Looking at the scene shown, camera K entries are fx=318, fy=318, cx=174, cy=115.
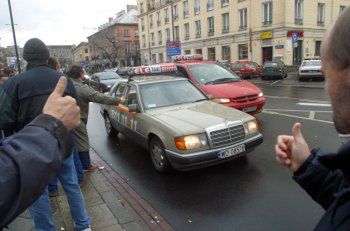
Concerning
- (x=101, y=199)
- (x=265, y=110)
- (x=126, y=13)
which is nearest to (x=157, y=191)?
(x=101, y=199)

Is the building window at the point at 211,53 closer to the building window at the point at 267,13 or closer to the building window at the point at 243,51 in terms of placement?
the building window at the point at 243,51

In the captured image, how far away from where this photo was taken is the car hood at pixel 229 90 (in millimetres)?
8500

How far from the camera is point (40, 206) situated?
329 centimetres

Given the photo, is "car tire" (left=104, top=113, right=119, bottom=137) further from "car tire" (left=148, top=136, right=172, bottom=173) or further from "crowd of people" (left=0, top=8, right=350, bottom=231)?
"crowd of people" (left=0, top=8, right=350, bottom=231)

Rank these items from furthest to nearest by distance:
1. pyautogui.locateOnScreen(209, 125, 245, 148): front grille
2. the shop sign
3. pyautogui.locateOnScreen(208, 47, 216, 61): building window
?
pyautogui.locateOnScreen(208, 47, 216, 61): building window → the shop sign → pyautogui.locateOnScreen(209, 125, 245, 148): front grille

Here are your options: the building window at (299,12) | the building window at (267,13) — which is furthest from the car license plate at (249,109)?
the building window at (299,12)

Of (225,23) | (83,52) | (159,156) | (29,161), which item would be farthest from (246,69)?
(83,52)

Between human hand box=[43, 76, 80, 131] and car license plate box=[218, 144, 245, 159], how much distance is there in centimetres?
373

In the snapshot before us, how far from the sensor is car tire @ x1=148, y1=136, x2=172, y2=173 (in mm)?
5395

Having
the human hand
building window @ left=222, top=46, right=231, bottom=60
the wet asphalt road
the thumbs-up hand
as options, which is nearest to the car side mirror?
the wet asphalt road

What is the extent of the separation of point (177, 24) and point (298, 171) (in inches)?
1897

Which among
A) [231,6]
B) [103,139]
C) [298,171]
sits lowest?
[103,139]

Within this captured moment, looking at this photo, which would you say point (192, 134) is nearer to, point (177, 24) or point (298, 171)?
point (298, 171)

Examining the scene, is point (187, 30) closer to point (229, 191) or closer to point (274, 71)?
point (274, 71)
